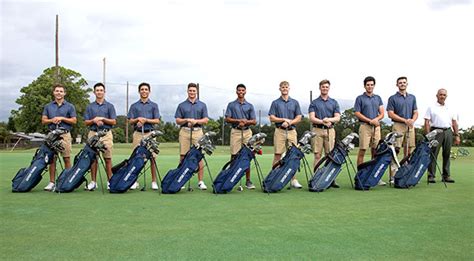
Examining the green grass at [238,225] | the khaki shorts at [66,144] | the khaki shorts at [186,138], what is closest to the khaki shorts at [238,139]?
the khaki shorts at [186,138]

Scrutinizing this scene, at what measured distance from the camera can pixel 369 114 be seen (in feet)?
25.2

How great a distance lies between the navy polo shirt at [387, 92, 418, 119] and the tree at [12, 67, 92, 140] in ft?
113

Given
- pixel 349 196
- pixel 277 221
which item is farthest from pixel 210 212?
pixel 349 196

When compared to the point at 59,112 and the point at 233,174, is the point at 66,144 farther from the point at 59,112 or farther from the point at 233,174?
the point at 233,174

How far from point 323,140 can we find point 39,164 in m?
4.64

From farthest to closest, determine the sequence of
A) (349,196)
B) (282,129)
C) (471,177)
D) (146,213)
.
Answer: (471,177)
(282,129)
(349,196)
(146,213)

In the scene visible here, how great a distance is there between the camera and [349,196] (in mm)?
6484

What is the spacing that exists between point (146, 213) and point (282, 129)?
3.11 m

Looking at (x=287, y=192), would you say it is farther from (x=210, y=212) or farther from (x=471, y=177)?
(x=471, y=177)

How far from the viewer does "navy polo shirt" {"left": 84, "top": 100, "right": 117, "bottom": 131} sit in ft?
Answer: 23.8

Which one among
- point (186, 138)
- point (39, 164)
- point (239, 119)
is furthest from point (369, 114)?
point (39, 164)

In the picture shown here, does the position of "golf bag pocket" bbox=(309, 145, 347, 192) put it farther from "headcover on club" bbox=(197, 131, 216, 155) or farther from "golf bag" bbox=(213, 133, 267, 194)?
"headcover on club" bbox=(197, 131, 216, 155)

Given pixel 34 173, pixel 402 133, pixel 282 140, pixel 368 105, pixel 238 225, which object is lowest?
pixel 238 225

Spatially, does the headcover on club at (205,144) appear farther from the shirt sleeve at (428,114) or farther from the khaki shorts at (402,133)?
the shirt sleeve at (428,114)
